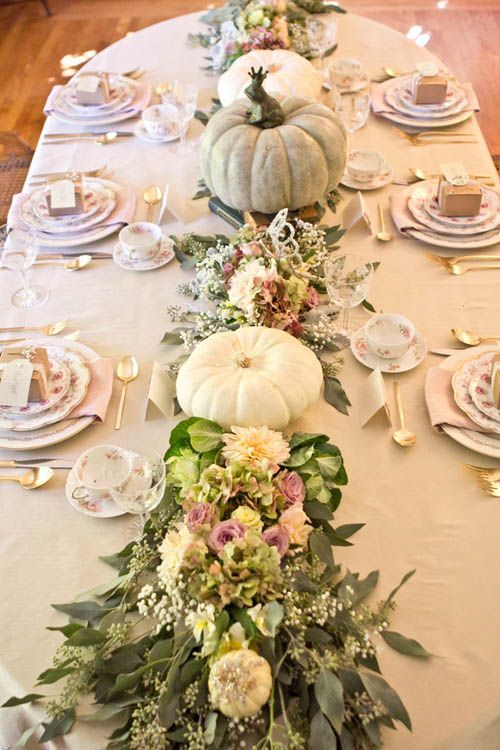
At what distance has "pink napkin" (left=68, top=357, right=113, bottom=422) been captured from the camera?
60.0 inches

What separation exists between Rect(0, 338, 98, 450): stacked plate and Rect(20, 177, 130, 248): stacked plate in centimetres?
46

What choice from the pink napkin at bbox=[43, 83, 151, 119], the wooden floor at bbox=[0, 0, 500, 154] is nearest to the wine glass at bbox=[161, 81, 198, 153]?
the pink napkin at bbox=[43, 83, 151, 119]

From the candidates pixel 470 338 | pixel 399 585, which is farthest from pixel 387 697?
pixel 470 338

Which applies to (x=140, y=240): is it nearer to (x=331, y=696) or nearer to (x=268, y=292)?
(x=268, y=292)

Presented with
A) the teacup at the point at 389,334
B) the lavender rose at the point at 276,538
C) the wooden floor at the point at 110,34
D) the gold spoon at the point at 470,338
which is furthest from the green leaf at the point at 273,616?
the wooden floor at the point at 110,34

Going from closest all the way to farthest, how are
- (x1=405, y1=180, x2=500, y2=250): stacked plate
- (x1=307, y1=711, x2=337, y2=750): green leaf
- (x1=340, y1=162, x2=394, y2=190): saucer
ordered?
(x1=307, y1=711, x2=337, y2=750): green leaf → (x1=405, y1=180, x2=500, y2=250): stacked plate → (x1=340, y1=162, x2=394, y2=190): saucer

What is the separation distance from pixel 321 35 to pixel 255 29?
0.24 m

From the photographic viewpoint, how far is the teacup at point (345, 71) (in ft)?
8.14

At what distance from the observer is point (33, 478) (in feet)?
4.65

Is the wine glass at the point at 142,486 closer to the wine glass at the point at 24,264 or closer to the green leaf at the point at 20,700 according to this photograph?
the green leaf at the point at 20,700

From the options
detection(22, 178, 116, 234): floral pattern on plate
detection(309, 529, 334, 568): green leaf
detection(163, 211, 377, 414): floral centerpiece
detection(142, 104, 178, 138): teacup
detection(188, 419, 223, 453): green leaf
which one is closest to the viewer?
detection(309, 529, 334, 568): green leaf

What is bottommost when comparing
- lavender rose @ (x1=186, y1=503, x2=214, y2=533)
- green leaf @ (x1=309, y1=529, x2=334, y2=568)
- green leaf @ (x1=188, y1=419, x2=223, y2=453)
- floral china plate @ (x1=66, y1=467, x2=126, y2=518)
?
floral china plate @ (x1=66, y1=467, x2=126, y2=518)

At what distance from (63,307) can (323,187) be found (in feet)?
2.31

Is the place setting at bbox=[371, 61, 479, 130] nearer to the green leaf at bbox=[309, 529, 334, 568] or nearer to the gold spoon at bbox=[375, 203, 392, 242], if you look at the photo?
the gold spoon at bbox=[375, 203, 392, 242]
